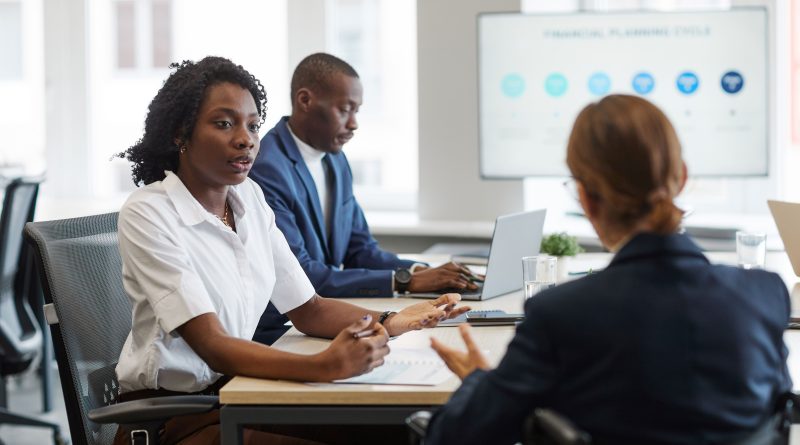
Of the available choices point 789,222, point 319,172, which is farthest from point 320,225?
point 789,222

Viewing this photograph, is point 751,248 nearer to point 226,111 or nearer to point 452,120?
point 226,111

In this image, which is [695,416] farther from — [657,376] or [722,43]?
[722,43]

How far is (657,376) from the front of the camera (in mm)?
1225

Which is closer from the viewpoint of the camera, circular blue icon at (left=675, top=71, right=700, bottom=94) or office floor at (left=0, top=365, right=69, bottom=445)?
office floor at (left=0, top=365, right=69, bottom=445)

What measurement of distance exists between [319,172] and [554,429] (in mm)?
2162

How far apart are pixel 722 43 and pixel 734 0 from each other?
0.96 ft

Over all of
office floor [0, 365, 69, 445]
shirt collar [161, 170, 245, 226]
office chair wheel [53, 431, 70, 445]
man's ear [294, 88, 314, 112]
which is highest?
man's ear [294, 88, 314, 112]

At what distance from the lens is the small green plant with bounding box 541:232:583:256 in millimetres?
3283

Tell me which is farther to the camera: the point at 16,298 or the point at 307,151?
the point at 16,298

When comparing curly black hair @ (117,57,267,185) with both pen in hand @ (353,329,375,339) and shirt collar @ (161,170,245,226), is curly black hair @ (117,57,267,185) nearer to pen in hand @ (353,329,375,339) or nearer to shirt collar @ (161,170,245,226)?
shirt collar @ (161,170,245,226)

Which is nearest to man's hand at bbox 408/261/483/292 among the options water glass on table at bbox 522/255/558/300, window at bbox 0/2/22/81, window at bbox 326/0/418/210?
water glass on table at bbox 522/255/558/300

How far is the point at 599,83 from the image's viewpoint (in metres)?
4.36

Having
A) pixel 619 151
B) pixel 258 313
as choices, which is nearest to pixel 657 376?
pixel 619 151

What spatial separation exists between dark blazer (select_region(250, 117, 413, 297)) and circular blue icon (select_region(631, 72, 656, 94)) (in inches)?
61.0
